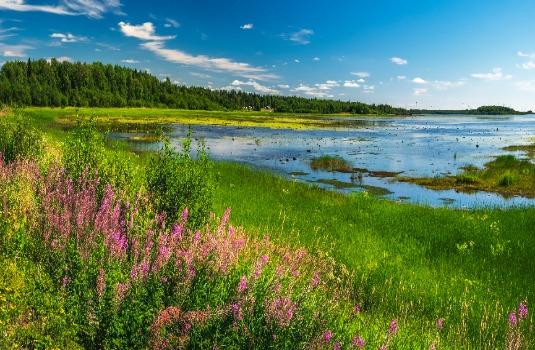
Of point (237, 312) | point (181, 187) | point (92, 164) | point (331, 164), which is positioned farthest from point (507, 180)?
point (237, 312)

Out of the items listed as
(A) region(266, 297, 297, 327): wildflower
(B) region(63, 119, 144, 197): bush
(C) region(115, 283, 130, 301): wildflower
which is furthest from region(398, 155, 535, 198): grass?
(C) region(115, 283, 130, 301): wildflower

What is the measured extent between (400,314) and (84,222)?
589 centimetres

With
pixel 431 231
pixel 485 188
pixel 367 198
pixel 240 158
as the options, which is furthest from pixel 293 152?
pixel 431 231

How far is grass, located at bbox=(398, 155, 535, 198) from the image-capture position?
2818cm

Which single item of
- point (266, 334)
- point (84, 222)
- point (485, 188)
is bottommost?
point (485, 188)

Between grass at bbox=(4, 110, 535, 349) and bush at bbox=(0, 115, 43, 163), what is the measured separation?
6599 millimetres

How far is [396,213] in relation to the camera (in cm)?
1647

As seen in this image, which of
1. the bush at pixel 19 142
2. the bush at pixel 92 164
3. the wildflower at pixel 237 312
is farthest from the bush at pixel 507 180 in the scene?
the wildflower at pixel 237 312

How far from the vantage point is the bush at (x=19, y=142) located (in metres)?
14.8

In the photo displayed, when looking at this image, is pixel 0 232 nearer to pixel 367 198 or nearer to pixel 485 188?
pixel 367 198

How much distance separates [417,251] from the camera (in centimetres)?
1209

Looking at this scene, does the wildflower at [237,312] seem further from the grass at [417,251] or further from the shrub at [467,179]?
the shrub at [467,179]

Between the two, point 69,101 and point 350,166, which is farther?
point 69,101

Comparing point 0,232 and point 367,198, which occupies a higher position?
point 0,232
